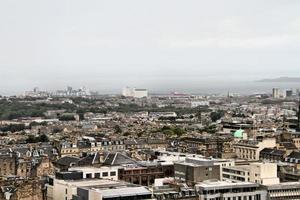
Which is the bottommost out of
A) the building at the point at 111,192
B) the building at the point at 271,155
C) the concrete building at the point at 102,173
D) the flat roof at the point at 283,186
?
the building at the point at 271,155

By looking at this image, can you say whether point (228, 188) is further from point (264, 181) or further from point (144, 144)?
point (144, 144)

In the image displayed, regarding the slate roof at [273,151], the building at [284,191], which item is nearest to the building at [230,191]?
the building at [284,191]

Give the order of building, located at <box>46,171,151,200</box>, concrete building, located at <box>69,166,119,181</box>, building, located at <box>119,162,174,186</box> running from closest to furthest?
building, located at <box>46,171,151,200</box>
concrete building, located at <box>69,166,119,181</box>
building, located at <box>119,162,174,186</box>

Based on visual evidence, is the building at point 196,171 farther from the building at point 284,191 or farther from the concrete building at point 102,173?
the building at point 284,191

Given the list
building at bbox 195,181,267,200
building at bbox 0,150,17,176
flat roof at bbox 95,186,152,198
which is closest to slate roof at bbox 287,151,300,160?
building at bbox 195,181,267,200

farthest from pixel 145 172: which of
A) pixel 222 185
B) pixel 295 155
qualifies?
pixel 295 155

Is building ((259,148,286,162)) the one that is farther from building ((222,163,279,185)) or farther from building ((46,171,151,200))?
building ((46,171,151,200))

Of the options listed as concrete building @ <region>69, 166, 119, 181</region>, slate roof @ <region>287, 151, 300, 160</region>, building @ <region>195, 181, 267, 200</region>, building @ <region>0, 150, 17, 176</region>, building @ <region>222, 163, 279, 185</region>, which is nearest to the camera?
building @ <region>195, 181, 267, 200</region>
